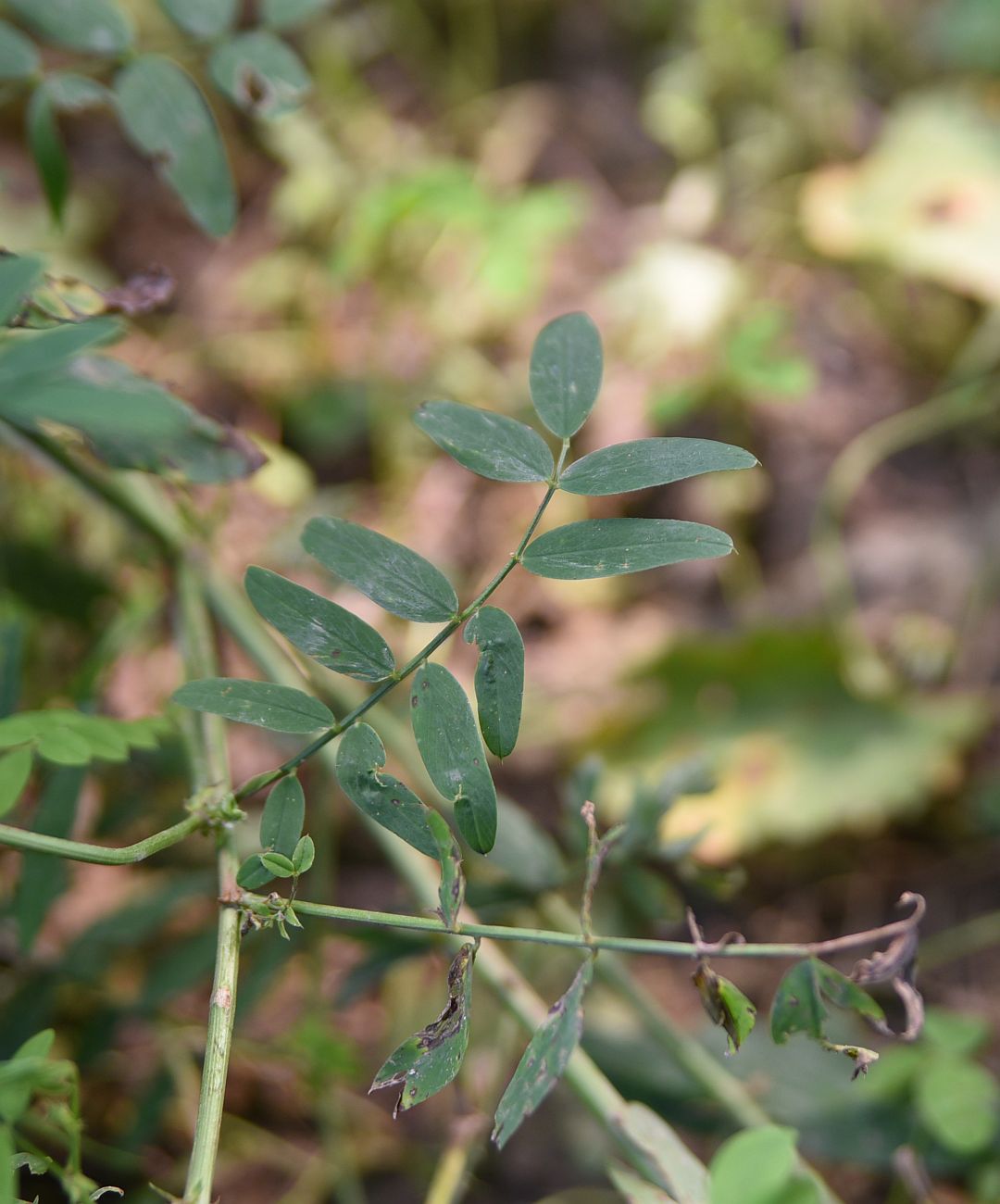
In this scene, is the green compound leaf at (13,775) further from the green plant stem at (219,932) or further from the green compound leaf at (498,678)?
the green compound leaf at (498,678)

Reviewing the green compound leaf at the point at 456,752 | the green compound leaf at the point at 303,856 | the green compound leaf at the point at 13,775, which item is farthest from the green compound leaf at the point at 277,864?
the green compound leaf at the point at 13,775

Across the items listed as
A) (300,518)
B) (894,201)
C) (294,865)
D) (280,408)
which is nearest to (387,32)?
(280,408)

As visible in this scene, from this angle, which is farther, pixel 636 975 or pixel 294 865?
pixel 636 975

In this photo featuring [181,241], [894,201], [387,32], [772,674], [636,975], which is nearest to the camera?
[636,975]

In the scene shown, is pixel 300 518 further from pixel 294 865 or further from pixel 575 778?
pixel 294 865

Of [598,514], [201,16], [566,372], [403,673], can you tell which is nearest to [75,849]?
[403,673]

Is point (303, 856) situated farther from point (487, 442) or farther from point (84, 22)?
point (84, 22)

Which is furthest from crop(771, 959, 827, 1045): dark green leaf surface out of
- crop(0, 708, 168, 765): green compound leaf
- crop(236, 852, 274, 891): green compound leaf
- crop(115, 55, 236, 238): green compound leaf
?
crop(115, 55, 236, 238): green compound leaf
